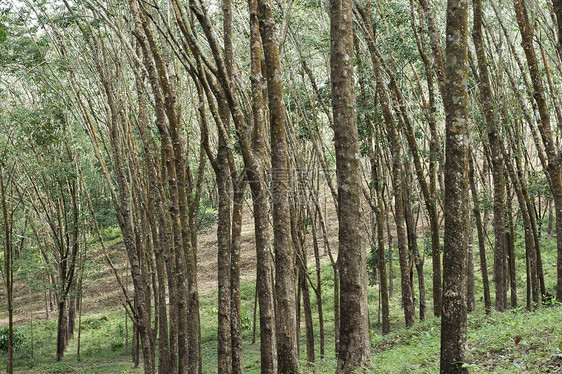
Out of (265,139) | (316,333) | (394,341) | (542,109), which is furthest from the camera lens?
(316,333)

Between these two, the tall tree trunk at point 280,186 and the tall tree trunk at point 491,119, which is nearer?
the tall tree trunk at point 280,186

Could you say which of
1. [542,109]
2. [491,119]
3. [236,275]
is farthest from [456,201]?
[542,109]

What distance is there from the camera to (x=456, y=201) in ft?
15.4

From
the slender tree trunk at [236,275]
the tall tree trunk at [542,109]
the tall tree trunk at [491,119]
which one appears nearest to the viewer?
the slender tree trunk at [236,275]

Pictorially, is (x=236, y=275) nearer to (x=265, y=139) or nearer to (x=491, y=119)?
(x=265, y=139)

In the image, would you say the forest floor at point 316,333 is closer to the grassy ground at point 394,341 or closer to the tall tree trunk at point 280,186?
the grassy ground at point 394,341

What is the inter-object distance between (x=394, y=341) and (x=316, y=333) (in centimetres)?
1015

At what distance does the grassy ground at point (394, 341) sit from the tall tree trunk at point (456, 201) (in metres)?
0.23

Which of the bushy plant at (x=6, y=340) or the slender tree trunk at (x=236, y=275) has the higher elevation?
the slender tree trunk at (x=236, y=275)

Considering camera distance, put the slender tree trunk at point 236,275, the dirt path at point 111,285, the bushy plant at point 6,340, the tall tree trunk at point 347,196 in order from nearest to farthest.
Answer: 1. the tall tree trunk at point 347,196
2. the slender tree trunk at point 236,275
3. the bushy plant at point 6,340
4. the dirt path at point 111,285

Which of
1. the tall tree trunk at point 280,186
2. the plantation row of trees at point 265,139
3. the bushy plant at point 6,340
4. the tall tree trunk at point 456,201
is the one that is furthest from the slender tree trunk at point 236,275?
the bushy plant at point 6,340

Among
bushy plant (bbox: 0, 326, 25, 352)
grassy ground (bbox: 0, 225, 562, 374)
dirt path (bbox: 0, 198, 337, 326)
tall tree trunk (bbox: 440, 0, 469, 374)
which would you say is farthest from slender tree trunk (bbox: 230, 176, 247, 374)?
dirt path (bbox: 0, 198, 337, 326)

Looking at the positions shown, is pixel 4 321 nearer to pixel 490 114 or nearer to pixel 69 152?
pixel 69 152

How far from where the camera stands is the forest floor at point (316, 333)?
6091 millimetres
